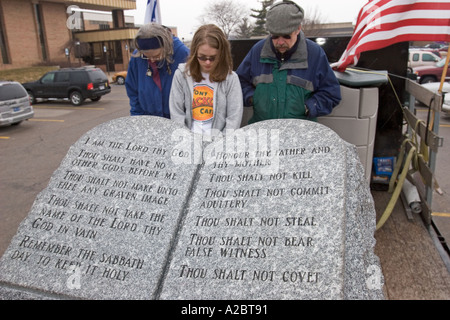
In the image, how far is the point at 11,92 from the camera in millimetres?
10984

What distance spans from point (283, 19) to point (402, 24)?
5.38 ft

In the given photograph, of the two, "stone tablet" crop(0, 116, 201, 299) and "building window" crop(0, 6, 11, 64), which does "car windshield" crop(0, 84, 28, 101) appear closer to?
"stone tablet" crop(0, 116, 201, 299)

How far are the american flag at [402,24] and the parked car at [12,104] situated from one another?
10.3m

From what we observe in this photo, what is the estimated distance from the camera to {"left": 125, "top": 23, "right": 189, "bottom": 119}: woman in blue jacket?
2.93m

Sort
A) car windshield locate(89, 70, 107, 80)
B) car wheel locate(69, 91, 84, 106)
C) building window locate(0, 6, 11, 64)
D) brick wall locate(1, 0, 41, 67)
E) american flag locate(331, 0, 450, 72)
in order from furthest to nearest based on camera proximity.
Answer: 1. brick wall locate(1, 0, 41, 67)
2. building window locate(0, 6, 11, 64)
3. car windshield locate(89, 70, 107, 80)
4. car wheel locate(69, 91, 84, 106)
5. american flag locate(331, 0, 450, 72)

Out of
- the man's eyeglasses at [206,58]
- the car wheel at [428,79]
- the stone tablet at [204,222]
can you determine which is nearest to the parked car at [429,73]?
the car wheel at [428,79]

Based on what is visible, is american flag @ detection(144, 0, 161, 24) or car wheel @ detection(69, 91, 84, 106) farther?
car wheel @ detection(69, 91, 84, 106)

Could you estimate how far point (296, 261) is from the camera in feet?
5.90

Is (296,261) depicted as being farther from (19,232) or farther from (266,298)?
(19,232)

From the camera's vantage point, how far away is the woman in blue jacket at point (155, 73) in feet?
9.61

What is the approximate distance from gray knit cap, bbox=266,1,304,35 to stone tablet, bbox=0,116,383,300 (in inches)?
25.4

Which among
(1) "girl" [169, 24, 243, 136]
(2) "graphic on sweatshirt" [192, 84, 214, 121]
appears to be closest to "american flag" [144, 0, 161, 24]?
(1) "girl" [169, 24, 243, 136]
